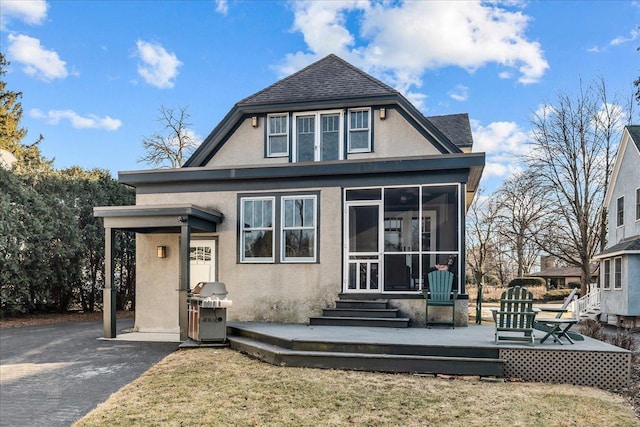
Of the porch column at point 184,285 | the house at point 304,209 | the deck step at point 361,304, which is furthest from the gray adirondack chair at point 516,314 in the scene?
the porch column at point 184,285

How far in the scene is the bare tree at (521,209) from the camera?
945 inches

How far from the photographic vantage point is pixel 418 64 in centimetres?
1762

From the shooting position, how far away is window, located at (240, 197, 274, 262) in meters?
10.3

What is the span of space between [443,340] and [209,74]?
14.1 m

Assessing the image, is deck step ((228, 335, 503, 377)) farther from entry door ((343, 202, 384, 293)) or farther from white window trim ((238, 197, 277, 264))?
white window trim ((238, 197, 277, 264))

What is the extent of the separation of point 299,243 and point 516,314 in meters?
4.98

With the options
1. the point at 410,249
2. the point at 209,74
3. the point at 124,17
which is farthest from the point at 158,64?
the point at 410,249

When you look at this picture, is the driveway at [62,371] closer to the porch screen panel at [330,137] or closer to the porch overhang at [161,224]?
the porch overhang at [161,224]

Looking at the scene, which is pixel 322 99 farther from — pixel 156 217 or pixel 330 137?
pixel 156 217

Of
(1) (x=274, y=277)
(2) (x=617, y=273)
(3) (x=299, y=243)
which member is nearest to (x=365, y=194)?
(3) (x=299, y=243)

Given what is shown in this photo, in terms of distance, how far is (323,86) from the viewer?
38.2 ft

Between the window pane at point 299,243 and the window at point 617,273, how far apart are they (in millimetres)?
13259

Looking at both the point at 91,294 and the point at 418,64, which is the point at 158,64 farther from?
the point at 418,64

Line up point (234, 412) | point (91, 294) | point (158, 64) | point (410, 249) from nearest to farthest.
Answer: point (234, 412)
point (410, 249)
point (91, 294)
point (158, 64)
